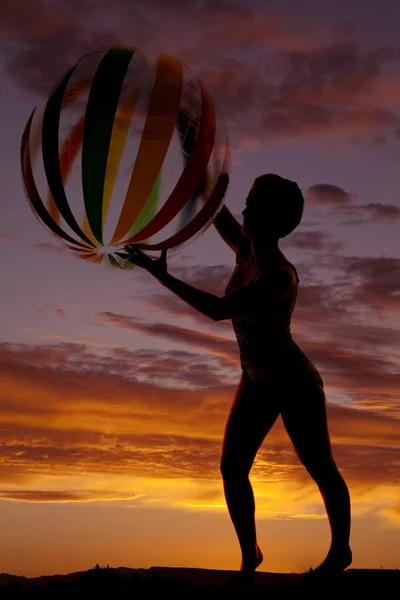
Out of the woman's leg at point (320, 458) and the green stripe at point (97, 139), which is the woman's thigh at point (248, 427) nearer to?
the woman's leg at point (320, 458)

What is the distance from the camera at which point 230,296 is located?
27.6 ft

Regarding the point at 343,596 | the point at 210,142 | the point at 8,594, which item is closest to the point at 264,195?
the point at 210,142

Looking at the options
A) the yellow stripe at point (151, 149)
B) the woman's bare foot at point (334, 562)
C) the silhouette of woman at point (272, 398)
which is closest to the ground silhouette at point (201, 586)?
the woman's bare foot at point (334, 562)

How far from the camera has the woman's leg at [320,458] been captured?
29.2 ft

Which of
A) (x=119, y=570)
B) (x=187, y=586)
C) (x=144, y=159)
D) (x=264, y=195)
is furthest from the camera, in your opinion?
(x=119, y=570)

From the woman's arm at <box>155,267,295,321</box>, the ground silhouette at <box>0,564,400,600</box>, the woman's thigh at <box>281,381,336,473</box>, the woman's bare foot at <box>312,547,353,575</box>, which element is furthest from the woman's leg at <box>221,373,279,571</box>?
the woman's arm at <box>155,267,295,321</box>

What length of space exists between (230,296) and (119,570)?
3840 mm

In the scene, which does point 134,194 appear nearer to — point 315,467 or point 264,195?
point 264,195

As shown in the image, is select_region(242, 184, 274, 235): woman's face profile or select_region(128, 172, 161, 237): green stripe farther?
select_region(242, 184, 274, 235): woman's face profile

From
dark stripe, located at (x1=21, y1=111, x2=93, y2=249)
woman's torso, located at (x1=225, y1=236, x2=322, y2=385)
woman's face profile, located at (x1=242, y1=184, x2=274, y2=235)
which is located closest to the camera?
dark stripe, located at (x1=21, y1=111, x2=93, y2=249)

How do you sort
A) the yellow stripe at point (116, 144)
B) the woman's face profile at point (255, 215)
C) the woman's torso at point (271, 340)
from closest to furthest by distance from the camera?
the yellow stripe at point (116, 144), the woman's torso at point (271, 340), the woman's face profile at point (255, 215)

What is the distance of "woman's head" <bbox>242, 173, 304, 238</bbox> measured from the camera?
884 cm

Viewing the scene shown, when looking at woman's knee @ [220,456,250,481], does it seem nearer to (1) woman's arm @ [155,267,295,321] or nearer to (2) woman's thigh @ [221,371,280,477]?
(2) woman's thigh @ [221,371,280,477]

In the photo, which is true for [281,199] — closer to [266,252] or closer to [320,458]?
[266,252]
